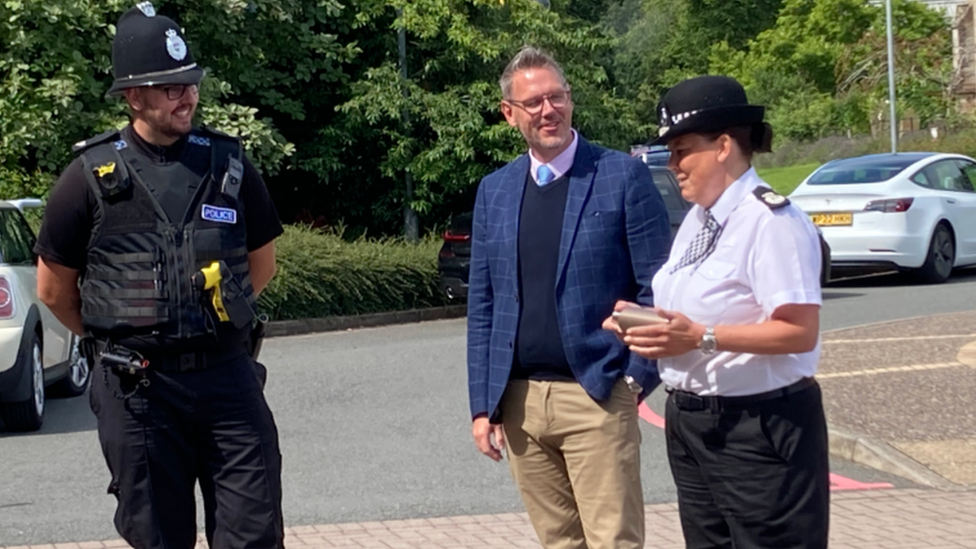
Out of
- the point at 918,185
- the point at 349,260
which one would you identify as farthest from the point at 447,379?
the point at 918,185

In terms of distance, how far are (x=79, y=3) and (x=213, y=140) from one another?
1361cm

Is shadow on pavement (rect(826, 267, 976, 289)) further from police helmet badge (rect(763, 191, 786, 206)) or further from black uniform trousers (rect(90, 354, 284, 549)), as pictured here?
police helmet badge (rect(763, 191, 786, 206))

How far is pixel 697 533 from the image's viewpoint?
3689mm

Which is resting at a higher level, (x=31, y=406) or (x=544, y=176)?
(x=544, y=176)

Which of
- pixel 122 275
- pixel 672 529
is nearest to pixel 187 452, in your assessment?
pixel 122 275

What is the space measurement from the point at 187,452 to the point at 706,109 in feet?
6.06

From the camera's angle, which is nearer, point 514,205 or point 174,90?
point 174,90

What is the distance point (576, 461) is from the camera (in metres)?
4.20

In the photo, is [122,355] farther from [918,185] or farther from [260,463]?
[918,185]

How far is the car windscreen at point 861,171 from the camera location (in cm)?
1700

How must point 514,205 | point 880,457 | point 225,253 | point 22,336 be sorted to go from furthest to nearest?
point 22,336 → point 880,457 → point 514,205 → point 225,253

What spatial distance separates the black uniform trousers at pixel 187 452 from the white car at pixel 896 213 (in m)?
13.3

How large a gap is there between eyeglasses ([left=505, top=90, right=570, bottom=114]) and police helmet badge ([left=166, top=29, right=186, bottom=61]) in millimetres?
1028

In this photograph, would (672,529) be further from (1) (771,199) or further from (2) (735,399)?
(1) (771,199)
